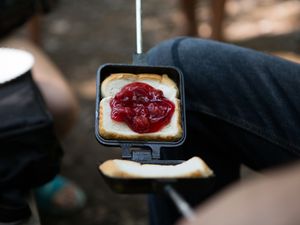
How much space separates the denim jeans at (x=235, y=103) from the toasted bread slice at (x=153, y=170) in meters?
0.21

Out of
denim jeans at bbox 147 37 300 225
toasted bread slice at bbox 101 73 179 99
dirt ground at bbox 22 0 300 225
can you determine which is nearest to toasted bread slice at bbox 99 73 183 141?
toasted bread slice at bbox 101 73 179 99

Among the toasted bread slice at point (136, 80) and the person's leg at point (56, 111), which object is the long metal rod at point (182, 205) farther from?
the person's leg at point (56, 111)

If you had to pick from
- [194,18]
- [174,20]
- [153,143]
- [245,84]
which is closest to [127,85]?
[153,143]

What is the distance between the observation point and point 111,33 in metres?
2.23

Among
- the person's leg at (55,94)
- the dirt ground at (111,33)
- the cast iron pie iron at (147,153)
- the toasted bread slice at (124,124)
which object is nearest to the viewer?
the cast iron pie iron at (147,153)

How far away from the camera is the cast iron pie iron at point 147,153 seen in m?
0.70

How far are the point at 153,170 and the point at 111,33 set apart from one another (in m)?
1.54

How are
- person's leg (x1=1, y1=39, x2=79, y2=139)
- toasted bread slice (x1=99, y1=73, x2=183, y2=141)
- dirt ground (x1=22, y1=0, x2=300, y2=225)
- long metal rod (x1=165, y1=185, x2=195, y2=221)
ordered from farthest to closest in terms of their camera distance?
dirt ground (x1=22, y1=0, x2=300, y2=225)
person's leg (x1=1, y1=39, x2=79, y2=139)
toasted bread slice (x1=99, y1=73, x2=183, y2=141)
long metal rod (x1=165, y1=185, x2=195, y2=221)

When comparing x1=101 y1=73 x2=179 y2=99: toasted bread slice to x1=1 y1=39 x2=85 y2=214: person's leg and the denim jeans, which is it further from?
x1=1 y1=39 x2=85 y2=214: person's leg

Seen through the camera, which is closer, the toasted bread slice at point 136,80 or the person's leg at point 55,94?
the toasted bread slice at point 136,80

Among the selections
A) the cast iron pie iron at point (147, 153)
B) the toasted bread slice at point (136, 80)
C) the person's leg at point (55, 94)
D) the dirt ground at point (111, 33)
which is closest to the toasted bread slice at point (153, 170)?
the cast iron pie iron at point (147, 153)

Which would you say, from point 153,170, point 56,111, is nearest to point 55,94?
point 56,111

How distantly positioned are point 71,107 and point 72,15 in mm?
1086

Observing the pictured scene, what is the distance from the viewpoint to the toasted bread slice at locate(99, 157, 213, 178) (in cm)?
72
